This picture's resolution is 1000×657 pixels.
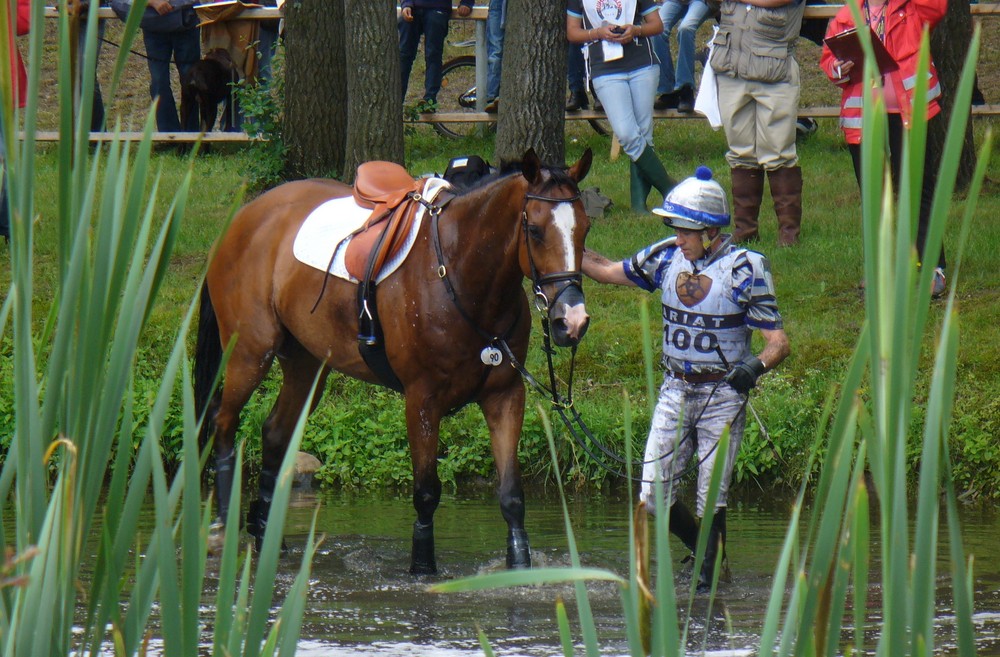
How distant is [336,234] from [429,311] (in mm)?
813

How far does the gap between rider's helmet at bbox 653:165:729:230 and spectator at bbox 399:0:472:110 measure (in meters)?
8.27

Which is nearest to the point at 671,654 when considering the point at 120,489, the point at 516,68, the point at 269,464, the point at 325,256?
the point at 120,489

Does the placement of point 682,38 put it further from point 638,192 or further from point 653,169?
point 653,169

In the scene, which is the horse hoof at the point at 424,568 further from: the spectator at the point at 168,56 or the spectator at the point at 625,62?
the spectator at the point at 168,56

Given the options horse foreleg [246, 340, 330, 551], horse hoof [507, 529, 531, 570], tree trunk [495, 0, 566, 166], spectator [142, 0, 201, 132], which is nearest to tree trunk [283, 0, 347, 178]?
tree trunk [495, 0, 566, 166]

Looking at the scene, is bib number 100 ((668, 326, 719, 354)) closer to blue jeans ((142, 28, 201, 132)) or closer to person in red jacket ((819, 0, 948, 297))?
person in red jacket ((819, 0, 948, 297))

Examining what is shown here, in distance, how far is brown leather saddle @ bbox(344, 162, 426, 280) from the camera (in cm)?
646

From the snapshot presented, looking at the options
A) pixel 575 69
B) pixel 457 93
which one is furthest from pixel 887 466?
pixel 457 93

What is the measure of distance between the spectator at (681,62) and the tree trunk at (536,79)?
2585mm

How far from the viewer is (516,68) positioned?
1153 centimetres

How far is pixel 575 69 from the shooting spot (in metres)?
14.3

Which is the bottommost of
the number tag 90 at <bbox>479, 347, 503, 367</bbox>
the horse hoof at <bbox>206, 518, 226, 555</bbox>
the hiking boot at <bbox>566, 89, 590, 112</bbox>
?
the horse hoof at <bbox>206, 518, 226, 555</bbox>

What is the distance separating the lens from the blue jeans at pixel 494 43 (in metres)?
14.2

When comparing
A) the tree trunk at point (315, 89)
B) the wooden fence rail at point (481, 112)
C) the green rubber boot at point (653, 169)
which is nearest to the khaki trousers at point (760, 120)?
the green rubber boot at point (653, 169)
